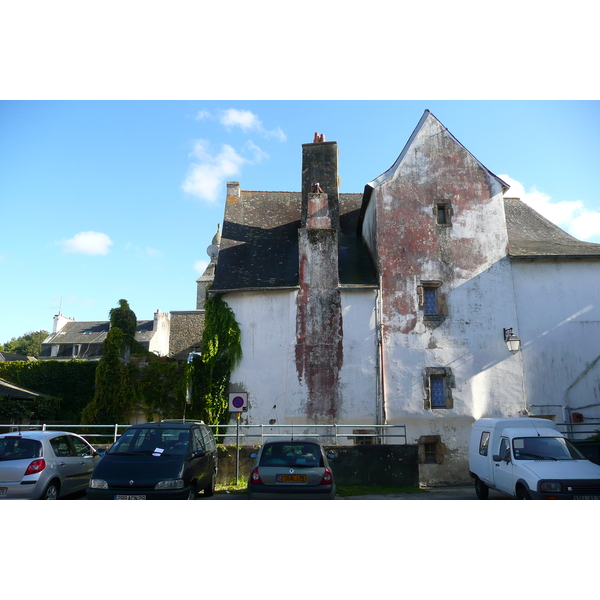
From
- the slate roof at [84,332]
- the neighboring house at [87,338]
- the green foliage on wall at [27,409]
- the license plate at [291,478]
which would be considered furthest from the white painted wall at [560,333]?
the slate roof at [84,332]

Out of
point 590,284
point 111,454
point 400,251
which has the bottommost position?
point 111,454

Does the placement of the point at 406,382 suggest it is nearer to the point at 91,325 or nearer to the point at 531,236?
the point at 531,236

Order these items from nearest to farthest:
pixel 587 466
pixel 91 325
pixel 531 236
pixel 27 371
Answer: pixel 587 466
pixel 531 236
pixel 27 371
pixel 91 325

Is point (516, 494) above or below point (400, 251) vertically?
below

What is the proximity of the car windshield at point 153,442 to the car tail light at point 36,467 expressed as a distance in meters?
1.23

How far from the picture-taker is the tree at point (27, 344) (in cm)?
7169

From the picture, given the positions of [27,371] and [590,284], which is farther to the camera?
[27,371]

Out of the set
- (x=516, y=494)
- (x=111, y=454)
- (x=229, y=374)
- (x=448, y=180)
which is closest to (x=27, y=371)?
(x=229, y=374)

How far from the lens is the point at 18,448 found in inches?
382

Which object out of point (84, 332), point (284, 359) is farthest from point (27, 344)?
point (284, 359)

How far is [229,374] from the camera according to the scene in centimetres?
1866

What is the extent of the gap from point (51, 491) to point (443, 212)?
16284mm

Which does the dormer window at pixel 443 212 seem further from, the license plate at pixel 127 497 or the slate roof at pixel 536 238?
the license plate at pixel 127 497

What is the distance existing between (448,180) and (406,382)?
27.0 feet
